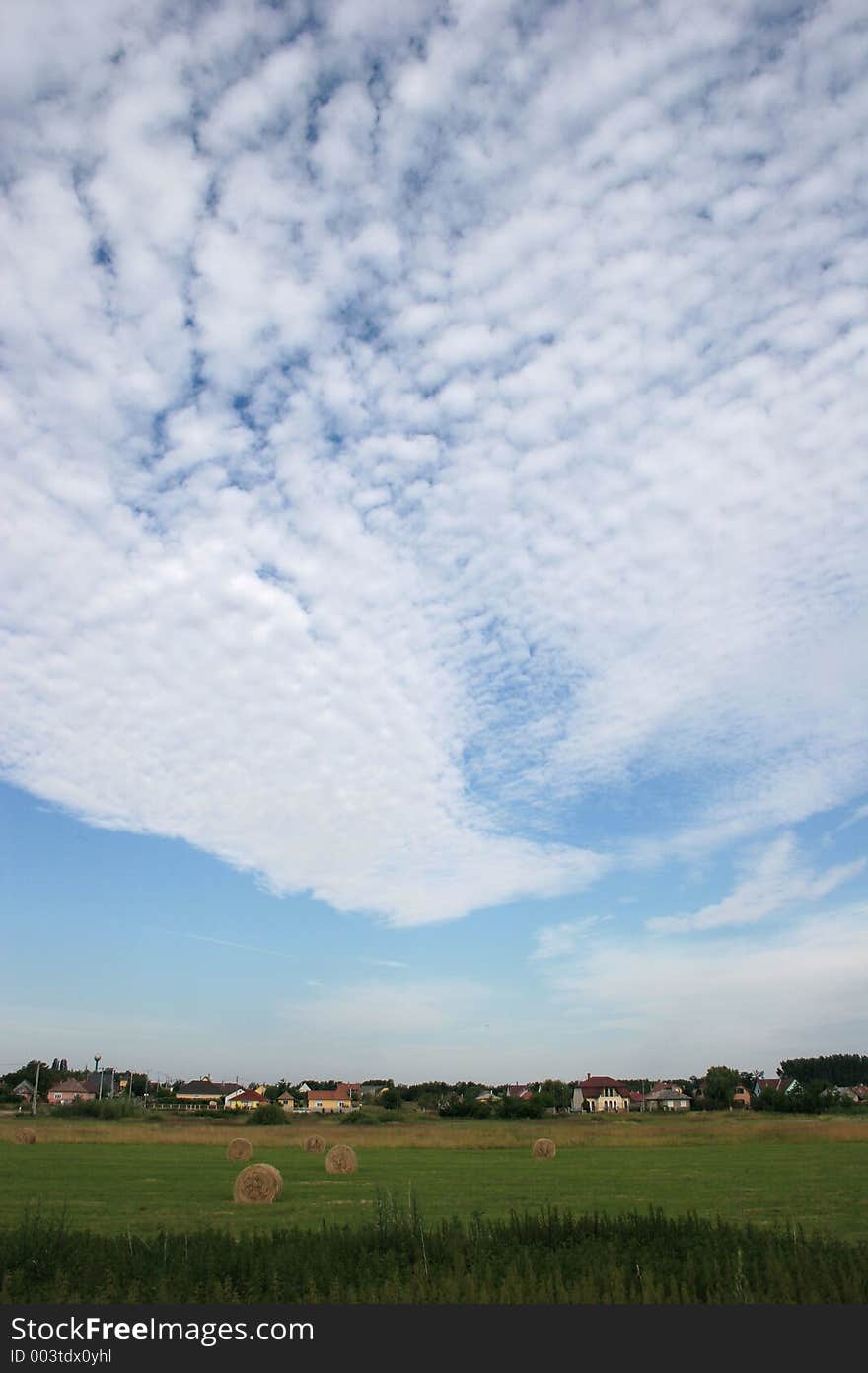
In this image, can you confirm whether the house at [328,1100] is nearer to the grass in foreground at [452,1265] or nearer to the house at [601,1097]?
the house at [601,1097]

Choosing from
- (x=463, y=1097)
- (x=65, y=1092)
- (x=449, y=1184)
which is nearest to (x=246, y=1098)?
(x=65, y=1092)

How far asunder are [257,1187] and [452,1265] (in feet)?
50.6

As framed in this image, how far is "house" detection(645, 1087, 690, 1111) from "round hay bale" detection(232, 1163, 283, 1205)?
490 feet

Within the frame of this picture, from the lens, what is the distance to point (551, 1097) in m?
132

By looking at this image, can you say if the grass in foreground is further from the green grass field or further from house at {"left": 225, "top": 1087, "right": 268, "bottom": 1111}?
house at {"left": 225, "top": 1087, "right": 268, "bottom": 1111}

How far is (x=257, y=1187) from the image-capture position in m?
26.9

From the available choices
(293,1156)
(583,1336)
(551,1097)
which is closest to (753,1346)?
(583,1336)

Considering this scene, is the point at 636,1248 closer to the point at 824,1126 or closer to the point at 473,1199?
the point at 473,1199

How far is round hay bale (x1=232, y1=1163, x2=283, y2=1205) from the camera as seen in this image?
2656 cm

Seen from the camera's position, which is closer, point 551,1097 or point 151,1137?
point 151,1137

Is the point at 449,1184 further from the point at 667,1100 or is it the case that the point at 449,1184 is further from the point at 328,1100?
the point at 328,1100

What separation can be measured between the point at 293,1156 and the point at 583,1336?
148ft

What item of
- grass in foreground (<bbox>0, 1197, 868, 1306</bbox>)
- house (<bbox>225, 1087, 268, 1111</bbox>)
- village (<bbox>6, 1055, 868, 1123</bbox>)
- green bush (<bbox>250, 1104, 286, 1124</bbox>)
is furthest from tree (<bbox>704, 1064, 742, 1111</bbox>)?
grass in foreground (<bbox>0, 1197, 868, 1306</bbox>)

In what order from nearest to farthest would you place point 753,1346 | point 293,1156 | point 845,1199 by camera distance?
1. point 753,1346
2. point 845,1199
3. point 293,1156
